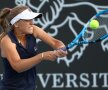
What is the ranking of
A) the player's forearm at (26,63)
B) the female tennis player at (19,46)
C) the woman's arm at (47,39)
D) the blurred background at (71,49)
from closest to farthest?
the player's forearm at (26,63), the female tennis player at (19,46), the woman's arm at (47,39), the blurred background at (71,49)

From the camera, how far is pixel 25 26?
4.59m

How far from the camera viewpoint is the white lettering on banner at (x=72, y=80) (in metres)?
6.88

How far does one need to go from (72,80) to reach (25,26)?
240 cm

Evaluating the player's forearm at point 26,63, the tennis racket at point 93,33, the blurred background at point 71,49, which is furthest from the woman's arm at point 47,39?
the blurred background at point 71,49

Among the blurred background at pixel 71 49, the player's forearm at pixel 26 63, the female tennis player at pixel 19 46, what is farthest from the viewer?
the blurred background at pixel 71 49

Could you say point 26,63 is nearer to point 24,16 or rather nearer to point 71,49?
point 24,16

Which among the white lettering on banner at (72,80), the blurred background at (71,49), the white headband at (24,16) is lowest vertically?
the white lettering on banner at (72,80)

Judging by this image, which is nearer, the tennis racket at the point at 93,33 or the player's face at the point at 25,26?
the player's face at the point at 25,26

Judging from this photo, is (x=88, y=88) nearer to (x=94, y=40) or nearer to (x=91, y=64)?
(x=91, y=64)

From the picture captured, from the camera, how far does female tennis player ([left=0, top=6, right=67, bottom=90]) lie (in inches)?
178

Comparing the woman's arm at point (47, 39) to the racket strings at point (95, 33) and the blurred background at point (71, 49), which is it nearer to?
the racket strings at point (95, 33)

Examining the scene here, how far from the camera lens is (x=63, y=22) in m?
6.87

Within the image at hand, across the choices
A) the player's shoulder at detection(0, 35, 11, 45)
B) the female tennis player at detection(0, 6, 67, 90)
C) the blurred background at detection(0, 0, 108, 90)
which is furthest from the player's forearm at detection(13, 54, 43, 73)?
A: the blurred background at detection(0, 0, 108, 90)

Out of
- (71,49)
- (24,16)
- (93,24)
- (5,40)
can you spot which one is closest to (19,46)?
(5,40)
